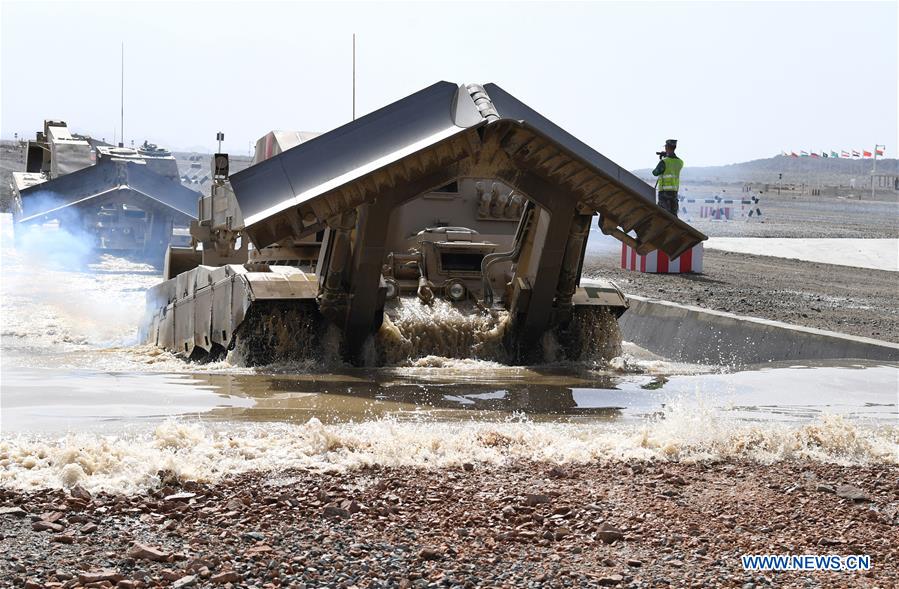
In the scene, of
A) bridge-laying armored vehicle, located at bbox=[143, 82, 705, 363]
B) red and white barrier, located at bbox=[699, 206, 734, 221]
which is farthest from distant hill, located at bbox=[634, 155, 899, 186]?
bridge-laying armored vehicle, located at bbox=[143, 82, 705, 363]

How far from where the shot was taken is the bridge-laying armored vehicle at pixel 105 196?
28.2 metres

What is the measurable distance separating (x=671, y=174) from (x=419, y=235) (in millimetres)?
9946

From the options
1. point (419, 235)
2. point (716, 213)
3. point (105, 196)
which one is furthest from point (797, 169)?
point (419, 235)

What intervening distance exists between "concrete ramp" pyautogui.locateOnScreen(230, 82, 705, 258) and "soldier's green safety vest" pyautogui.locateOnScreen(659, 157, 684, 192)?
1022cm

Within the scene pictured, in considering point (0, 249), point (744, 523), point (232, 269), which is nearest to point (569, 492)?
point (744, 523)

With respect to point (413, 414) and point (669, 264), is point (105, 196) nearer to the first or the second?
point (669, 264)

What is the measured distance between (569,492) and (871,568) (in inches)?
60.7

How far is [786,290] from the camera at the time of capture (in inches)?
750

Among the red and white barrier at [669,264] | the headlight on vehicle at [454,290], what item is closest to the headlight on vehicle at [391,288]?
the headlight on vehicle at [454,290]

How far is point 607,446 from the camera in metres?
7.32

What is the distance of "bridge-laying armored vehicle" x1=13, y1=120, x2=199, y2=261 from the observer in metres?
28.2

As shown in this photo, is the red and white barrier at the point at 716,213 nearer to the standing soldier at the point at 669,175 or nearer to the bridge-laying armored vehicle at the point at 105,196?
the bridge-laying armored vehicle at the point at 105,196

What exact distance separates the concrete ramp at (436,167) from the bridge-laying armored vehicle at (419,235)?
0.5 inches

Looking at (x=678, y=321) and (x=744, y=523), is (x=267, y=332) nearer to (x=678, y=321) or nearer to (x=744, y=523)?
(x=678, y=321)
